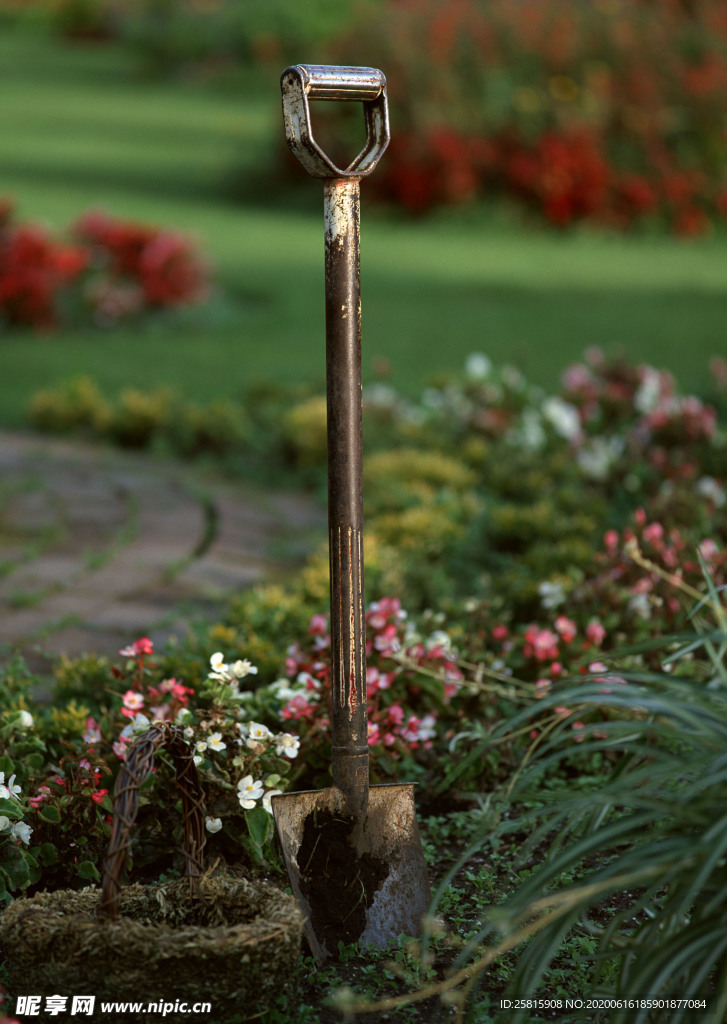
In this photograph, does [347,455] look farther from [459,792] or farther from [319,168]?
[459,792]

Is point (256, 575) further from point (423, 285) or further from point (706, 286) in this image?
point (706, 286)

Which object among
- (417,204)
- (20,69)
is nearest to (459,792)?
(417,204)

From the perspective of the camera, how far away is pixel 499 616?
3322mm

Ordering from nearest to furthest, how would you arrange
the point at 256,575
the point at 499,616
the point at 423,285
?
the point at 499,616, the point at 256,575, the point at 423,285

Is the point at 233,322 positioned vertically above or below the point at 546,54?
below

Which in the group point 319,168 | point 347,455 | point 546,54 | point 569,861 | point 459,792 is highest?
point 546,54

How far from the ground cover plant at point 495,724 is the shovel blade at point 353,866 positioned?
0.20ft

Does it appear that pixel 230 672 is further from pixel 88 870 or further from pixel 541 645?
pixel 541 645

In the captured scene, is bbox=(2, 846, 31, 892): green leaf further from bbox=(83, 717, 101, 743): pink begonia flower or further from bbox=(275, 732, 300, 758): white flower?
bbox=(275, 732, 300, 758): white flower

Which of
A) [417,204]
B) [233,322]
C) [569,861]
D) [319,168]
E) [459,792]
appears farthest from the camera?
[417,204]

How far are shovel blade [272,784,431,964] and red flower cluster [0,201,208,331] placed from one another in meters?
6.34

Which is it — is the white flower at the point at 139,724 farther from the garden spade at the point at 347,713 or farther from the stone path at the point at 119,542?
the stone path at the point at 119,542

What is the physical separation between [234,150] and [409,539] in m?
13.6

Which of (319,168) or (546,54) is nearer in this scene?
(319,168)
